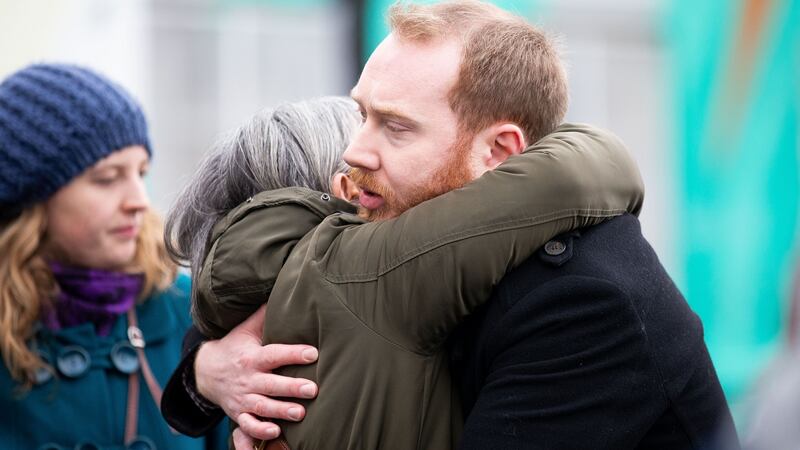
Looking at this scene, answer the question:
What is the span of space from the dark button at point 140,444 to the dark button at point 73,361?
261 millimetres

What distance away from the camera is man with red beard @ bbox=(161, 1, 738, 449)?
6.14 ft

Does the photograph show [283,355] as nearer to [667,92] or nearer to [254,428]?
[254,428]

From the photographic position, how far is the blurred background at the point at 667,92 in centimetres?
721

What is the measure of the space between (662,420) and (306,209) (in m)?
0.75

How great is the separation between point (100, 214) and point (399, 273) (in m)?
1.80

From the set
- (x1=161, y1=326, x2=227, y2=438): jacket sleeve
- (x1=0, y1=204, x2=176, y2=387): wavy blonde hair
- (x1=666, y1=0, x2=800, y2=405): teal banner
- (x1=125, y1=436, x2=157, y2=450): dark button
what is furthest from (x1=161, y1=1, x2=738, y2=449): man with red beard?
(x1=666, y1=0, x2=800, y2=405): teal banner

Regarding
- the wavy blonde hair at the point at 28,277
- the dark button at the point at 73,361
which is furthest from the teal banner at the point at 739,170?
the dark button at the point at 73,361

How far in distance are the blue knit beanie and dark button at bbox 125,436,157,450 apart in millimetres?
796

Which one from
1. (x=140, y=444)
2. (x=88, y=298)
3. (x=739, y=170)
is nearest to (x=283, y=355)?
(x=140, y=444)

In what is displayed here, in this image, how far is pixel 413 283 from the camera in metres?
1.90

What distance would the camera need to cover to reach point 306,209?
7.01 feet

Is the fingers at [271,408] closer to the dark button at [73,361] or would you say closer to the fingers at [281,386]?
the fingers at [281,386]

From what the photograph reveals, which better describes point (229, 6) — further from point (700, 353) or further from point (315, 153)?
point (700, 353)

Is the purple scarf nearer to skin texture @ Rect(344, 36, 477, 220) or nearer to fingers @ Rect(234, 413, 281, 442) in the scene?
fingers @ Rect(234, 413, 281, 442)
